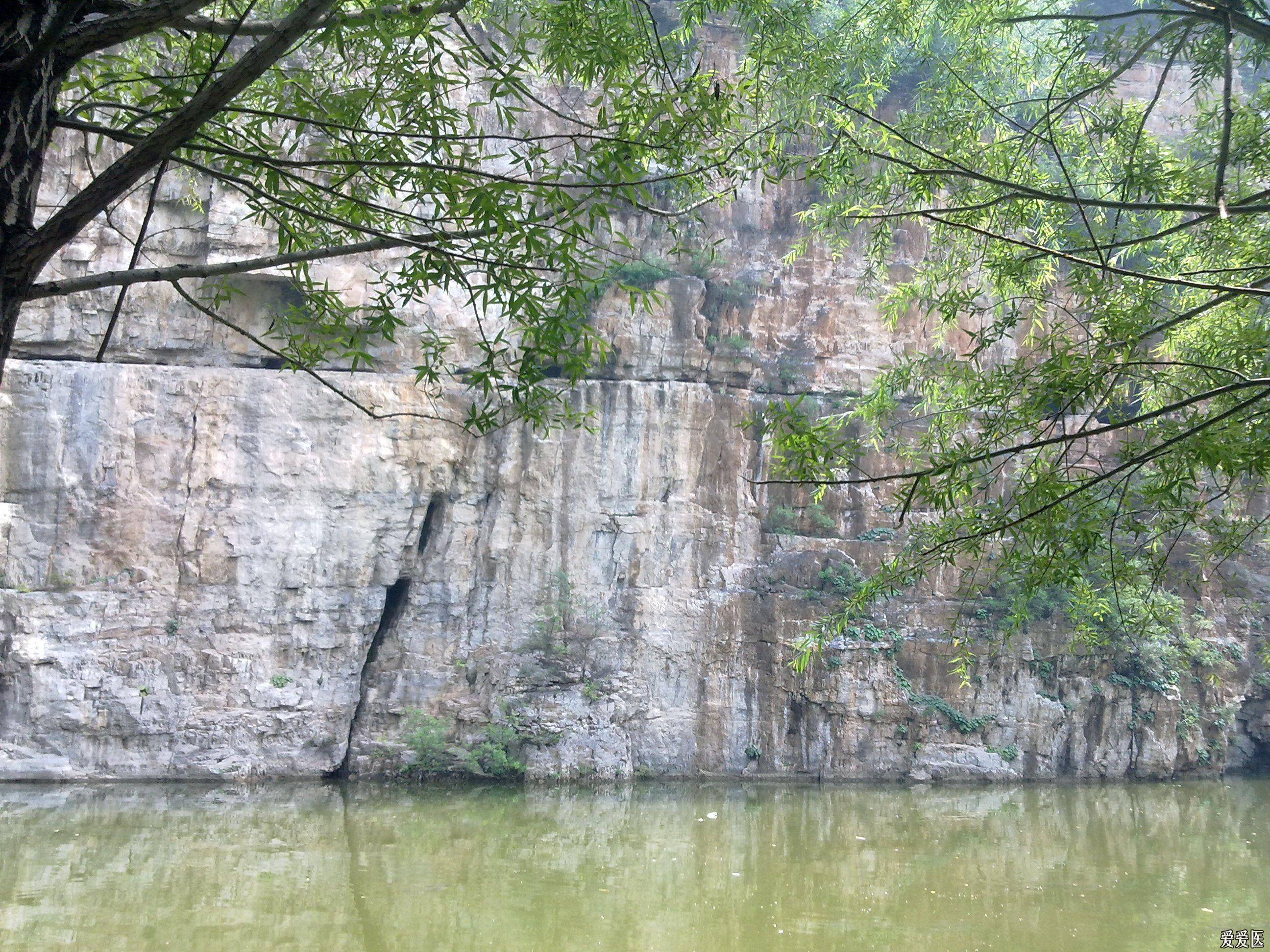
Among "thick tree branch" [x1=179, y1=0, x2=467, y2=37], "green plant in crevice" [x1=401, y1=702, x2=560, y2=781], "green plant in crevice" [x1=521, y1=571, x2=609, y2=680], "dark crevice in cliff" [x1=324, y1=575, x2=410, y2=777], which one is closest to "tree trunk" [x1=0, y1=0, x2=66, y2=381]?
"thick tree branch" [x1=179, y1=0, x2=467, y2=37]

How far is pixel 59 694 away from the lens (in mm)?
9508

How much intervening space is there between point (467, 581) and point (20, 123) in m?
9.39

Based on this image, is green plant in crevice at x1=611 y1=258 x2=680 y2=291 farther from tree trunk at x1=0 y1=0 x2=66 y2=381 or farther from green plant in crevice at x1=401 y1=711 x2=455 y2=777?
tree trunk at x1=0 y1=0 x2=66 y2=381

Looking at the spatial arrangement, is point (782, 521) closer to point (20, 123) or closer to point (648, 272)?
point (648, 272)

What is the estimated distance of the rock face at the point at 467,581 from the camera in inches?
385

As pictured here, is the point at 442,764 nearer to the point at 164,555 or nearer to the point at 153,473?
the point at 164,555

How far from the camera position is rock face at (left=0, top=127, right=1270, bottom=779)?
9.78 metres

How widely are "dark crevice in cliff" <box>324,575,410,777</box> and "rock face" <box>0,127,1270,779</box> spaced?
1.1 inches

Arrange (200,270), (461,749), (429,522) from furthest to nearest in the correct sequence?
(429,522)
(461,749)
(200,270)

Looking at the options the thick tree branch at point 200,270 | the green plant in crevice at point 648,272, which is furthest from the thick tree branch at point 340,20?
the green plant in crevice at point 648,272

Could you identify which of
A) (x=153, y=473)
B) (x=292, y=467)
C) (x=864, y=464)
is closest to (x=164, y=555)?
(x=153, y=473)

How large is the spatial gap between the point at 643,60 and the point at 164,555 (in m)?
8.87

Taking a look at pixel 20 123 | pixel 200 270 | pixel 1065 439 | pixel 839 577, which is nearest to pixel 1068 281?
pixel 1065 439

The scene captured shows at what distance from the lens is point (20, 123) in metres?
1.75
